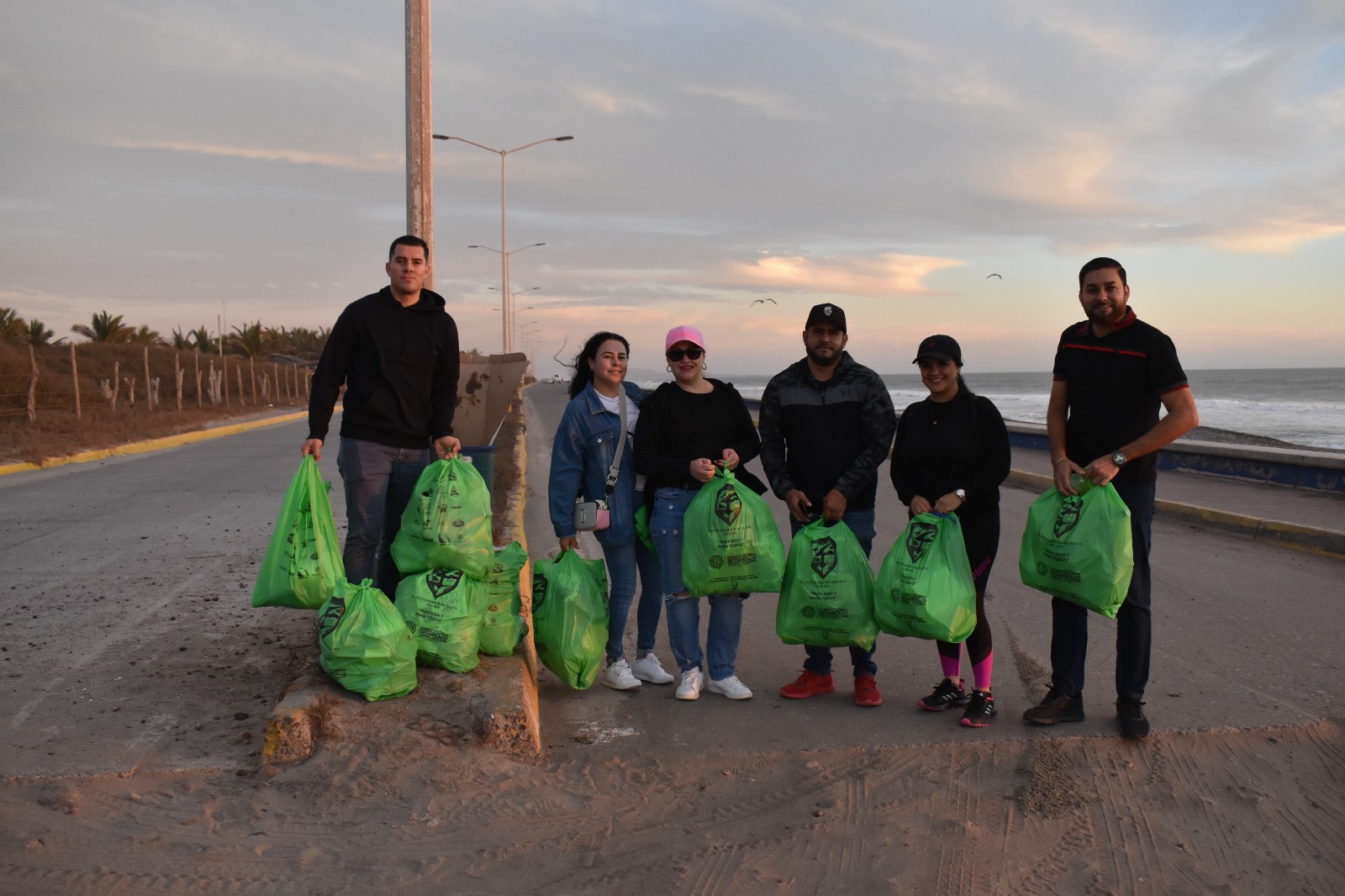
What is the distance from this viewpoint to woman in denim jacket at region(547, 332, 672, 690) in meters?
4.39

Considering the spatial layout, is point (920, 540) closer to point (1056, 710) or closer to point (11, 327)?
point (1056, 710)

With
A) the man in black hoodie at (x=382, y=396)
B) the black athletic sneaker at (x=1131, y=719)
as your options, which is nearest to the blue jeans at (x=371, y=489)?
the man in black hoodie at (x=382, y=396)

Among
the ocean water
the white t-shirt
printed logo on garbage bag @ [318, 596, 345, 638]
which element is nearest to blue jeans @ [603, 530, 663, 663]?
the white t-shirt

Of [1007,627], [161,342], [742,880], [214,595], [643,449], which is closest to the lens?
[742,880]

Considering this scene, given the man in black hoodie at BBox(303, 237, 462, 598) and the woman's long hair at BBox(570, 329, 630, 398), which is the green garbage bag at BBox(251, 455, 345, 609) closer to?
the man in black hoodie at BBox(303, 237, 462, 598)

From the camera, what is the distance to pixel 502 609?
Answer: 14.3 feet

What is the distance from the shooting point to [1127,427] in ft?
12.6

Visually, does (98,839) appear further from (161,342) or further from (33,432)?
(161,342)

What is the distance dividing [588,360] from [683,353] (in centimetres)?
50

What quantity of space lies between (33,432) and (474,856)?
18.7m

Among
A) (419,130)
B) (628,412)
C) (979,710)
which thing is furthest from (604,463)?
(419,130)

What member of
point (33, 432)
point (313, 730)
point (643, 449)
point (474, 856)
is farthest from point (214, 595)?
point (33, 432)

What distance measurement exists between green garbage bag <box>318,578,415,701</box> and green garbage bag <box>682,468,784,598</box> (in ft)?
3.99

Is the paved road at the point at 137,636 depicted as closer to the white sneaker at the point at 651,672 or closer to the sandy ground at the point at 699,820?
the sandy ground at the point at 699,820
